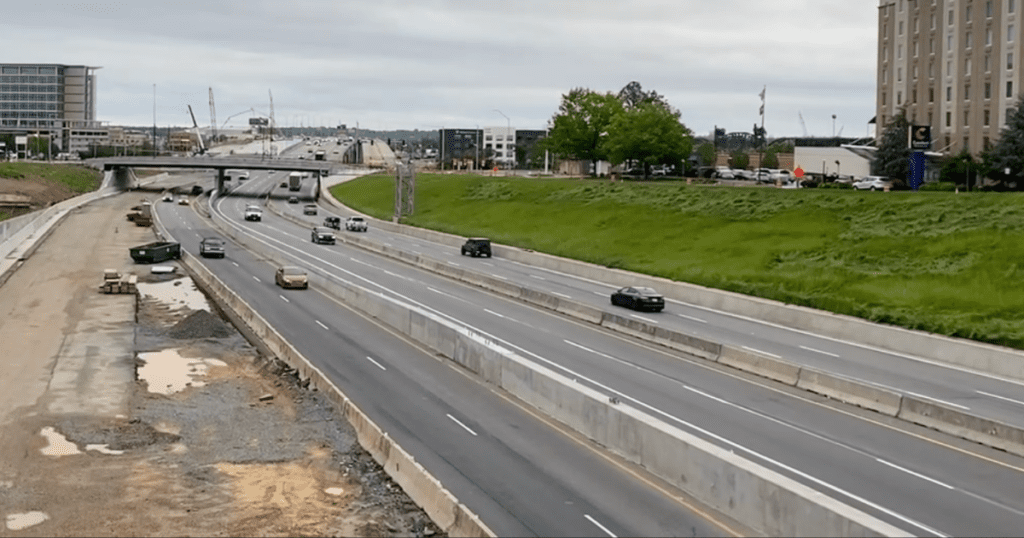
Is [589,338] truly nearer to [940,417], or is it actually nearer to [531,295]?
[531,295]

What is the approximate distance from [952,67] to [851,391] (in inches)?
2923

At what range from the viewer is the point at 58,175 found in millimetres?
176000

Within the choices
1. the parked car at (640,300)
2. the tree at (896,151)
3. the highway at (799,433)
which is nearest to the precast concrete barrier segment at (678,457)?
the highway at (799,433)

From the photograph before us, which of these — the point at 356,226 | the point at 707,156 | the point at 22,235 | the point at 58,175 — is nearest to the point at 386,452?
the point at 22,235

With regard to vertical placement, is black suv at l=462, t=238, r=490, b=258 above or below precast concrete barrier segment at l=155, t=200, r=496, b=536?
above

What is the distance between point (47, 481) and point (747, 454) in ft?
53.7

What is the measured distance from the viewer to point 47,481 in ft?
90.9

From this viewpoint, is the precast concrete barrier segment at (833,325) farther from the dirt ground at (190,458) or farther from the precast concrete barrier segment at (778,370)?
the dirt ground at (190,458)

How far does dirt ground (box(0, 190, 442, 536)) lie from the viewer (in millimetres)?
24547

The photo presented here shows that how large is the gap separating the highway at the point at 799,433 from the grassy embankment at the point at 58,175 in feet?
420

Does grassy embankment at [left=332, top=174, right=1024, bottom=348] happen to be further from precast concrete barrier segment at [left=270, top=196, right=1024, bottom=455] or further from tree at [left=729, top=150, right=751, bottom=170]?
tree at [left=729, top=150, right=751, bottom=170]

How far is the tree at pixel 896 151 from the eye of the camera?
96.8m

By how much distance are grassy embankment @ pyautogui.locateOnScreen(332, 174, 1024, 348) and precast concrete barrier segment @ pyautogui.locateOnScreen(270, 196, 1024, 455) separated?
9284 mm

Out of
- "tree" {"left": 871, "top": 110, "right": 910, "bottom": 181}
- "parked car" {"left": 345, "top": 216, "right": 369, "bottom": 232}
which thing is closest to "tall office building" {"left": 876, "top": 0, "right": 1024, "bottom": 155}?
"tree" {"left": 871, "top": 110, "right": 910, "bottom": 181}
